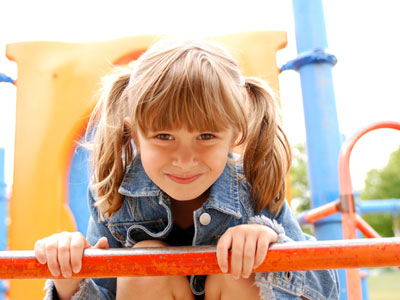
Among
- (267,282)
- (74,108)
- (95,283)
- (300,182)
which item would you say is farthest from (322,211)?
(300,182)

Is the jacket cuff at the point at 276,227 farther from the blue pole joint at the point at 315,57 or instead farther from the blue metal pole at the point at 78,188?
the blue metal pole at the point at 78,188

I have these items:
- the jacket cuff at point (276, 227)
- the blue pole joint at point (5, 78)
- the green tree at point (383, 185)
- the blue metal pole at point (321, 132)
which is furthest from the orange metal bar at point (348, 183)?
the green tree at point (383, 185)

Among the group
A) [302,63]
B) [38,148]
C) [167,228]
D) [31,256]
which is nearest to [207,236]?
[167,228]

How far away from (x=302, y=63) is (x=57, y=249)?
99 centimetres

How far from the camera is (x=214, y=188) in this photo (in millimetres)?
888

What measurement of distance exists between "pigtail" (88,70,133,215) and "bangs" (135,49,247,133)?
161 millimetres

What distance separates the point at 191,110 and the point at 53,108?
97 centimetres

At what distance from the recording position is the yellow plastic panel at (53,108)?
1.46 metres

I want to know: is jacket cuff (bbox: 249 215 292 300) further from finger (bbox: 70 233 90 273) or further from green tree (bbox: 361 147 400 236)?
green tree (bbox: 361 147 400 236)

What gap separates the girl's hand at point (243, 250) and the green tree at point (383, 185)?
17215 mm

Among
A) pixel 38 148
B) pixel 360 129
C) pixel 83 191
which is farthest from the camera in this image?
pixel 83 191

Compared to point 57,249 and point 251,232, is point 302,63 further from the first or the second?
point 57,249

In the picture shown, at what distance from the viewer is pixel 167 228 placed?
901mm

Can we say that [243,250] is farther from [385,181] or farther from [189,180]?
[385,181]
